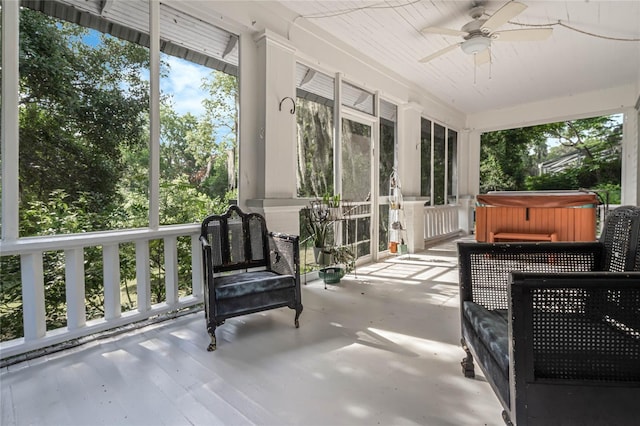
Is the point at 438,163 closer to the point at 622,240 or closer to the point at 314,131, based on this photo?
the point at 314,131

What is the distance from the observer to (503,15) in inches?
114

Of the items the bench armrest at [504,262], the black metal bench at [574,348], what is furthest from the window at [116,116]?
the black metal bench at [574,348]

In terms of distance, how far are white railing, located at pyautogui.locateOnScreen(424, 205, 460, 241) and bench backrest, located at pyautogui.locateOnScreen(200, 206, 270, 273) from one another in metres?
4.43

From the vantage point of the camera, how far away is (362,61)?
4.51 meters

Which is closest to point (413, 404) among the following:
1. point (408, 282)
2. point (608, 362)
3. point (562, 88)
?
point (608, 362)

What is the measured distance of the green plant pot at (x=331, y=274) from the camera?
3.68 metres

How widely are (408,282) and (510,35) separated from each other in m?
2.78

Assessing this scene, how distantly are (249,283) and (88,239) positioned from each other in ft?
3.66

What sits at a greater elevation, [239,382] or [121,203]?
[121,203]

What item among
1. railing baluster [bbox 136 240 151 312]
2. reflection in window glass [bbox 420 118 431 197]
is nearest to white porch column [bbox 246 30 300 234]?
railing baluster [bbox 136 240 151 312]

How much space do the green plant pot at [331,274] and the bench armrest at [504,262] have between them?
207cm

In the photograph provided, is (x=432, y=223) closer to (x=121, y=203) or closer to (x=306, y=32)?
(x=306, y=32)

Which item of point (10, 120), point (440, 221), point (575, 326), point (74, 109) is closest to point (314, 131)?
point (74, 109)

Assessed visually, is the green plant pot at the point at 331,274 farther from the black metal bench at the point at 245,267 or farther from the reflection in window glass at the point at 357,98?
the reflection in window glass at the point at 357,98
